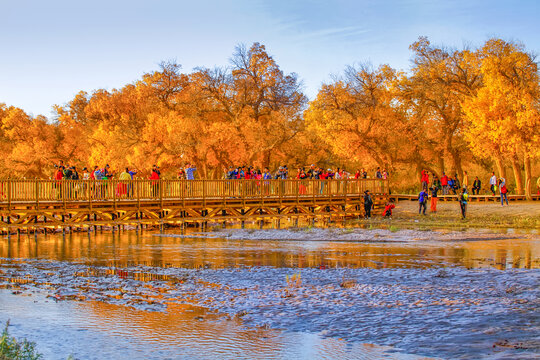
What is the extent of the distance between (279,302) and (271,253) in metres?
8.74

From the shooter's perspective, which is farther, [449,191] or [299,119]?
[299,119]

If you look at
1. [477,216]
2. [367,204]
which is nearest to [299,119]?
[367,204]

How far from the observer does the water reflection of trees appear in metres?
17.6

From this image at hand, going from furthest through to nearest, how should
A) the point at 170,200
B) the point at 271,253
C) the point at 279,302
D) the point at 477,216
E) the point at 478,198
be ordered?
the point at 478,198
the point at 477,216
the point at 170,200
the point at 271,253
the point at 279,302

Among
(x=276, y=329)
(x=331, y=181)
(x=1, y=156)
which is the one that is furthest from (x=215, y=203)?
(x=1, y=156)

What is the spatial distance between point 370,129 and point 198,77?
52.4 feet

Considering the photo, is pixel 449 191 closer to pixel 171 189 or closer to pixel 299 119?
pixel 299 119

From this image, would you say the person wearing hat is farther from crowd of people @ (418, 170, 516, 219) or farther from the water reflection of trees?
the water reflection of trees

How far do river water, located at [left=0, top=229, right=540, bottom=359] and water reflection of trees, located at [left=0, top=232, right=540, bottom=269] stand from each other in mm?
68

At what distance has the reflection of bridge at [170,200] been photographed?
2748 centimetres

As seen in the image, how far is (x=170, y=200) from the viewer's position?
3188 centimetres

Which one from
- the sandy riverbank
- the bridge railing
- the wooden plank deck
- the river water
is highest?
the bridge railing

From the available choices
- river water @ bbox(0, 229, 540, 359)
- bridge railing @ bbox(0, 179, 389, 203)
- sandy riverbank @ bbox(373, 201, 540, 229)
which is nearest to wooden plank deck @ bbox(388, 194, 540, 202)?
sandy riverbank @ bbox(373, 201, 540, 229)

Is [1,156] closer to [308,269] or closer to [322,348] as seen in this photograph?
[308,269]
